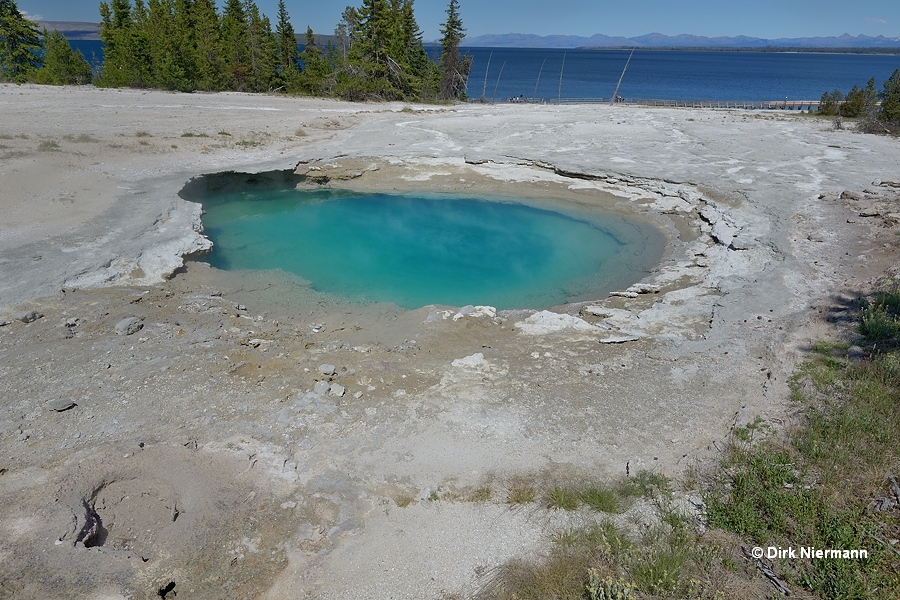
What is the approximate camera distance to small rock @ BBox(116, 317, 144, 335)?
9195 mm

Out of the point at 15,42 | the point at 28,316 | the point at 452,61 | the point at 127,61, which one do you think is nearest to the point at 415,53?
the point at 452,61

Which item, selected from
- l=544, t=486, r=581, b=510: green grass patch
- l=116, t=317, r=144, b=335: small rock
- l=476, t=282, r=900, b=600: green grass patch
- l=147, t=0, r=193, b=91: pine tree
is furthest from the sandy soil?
l=147, t=0, r=193, b=91: pine tree

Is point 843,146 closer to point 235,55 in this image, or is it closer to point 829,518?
point 829,518

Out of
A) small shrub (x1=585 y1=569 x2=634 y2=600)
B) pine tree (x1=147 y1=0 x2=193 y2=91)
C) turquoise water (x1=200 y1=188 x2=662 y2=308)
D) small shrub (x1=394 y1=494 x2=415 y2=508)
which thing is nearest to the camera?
small shrub (x1=585 y1=569 x2=634 y2=600)

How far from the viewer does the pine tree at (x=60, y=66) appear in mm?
42906

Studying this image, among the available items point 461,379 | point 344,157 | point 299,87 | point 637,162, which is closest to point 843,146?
point 637,162

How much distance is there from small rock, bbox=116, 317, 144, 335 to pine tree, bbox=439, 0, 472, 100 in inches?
1962

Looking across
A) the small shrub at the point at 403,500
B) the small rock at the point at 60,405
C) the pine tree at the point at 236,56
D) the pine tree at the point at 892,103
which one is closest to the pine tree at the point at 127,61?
the pine tree at the point at 236,56

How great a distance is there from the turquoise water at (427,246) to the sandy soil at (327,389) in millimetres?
1182

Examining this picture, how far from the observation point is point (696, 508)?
5.83 meters

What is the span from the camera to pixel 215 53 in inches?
1708

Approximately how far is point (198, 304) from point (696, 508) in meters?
9.30

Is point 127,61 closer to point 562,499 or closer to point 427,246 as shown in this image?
point 427,246

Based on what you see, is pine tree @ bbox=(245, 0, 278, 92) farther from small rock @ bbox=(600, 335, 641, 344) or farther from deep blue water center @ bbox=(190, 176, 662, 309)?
small rock @ bbox=(600, 335, 641, 344)
